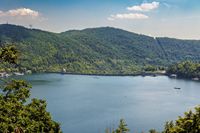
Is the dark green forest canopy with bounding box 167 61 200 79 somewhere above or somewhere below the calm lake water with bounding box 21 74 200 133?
above

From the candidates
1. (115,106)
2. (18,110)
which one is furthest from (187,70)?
(18,110)

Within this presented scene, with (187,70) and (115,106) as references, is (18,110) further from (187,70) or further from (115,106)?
(187,70)

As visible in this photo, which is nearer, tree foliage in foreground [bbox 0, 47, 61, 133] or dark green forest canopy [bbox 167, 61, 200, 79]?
tree foliage in foreground [bbox 0, 47, 61, 133]

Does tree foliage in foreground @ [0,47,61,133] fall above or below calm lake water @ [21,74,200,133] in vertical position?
above

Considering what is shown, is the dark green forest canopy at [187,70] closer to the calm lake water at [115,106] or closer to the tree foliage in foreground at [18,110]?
the calm lake water at [115,106]

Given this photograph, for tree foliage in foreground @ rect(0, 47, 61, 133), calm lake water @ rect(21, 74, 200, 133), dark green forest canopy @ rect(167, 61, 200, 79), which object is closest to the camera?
tree foliage in foreground @ rect(0, 47, 61, 133)

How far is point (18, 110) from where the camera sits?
23.7 meters

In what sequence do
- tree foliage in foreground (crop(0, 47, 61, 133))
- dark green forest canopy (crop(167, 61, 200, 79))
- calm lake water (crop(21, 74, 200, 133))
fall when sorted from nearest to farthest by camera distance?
tree foliage in foreground (crop(0, 47, 61, 133)) < calm lake water (crop(21, 74, 200, 133)) < dark green forest canopy (crop(167, 61, 200, 79))

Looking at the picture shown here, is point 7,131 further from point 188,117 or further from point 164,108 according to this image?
point 164,108

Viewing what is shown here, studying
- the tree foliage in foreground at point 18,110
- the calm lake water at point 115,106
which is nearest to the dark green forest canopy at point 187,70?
the calm lake water at point 115,106

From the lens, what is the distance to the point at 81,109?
86062mm

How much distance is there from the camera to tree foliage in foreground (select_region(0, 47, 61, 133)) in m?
20.8

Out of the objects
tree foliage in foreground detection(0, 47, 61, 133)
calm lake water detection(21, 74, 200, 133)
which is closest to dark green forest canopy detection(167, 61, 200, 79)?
calm lake water detection(21, 74, 200, 133)

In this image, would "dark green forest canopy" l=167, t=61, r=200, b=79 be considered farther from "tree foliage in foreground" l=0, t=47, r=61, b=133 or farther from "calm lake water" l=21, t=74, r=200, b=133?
"tree foliage in foreground" l=0, t=47, r=61, b=133
